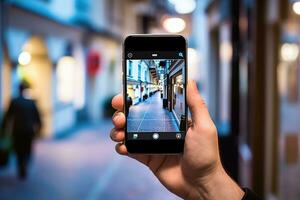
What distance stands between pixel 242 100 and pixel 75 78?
1114 centimetres

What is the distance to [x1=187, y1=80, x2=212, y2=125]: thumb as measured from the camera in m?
1.73

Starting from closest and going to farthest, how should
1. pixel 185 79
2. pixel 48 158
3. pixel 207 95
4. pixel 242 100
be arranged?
pixel 185 79 < pixel 242 100 < pixel 48 158 < pixel 207 95

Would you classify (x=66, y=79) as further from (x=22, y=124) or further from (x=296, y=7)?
(x=296, y=7)

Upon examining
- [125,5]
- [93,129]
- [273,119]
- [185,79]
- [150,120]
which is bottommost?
[93,129]

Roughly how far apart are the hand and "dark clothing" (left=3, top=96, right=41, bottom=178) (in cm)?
768

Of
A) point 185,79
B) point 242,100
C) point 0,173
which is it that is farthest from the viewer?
point 0,173

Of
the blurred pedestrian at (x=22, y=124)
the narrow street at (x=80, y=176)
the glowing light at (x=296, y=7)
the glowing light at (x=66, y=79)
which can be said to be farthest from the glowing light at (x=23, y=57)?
the glowing light at (x=296, y=7)

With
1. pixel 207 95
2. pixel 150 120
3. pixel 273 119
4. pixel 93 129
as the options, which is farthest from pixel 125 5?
pixel 150 120

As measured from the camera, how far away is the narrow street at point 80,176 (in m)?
7.73

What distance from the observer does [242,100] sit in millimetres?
8562

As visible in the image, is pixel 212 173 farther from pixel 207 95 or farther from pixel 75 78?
pixel 75 78

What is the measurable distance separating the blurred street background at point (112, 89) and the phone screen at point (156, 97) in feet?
0.38

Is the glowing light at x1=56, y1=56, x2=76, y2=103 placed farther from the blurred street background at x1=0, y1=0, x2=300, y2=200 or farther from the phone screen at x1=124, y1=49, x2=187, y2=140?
the phone screen at x1=124, y1=49, x2=187, y2=140

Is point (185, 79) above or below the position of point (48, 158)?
above
